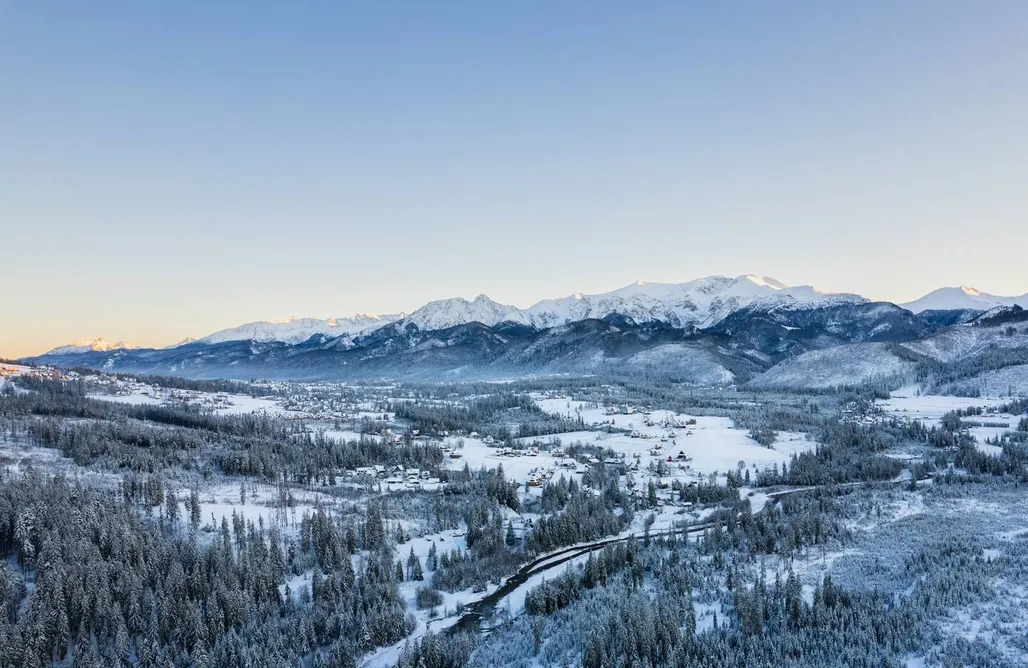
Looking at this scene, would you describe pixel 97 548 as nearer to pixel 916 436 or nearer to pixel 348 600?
pixel 348 600

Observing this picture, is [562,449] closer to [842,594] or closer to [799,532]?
[799,532]

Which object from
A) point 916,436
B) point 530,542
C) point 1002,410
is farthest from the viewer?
point 1002,410

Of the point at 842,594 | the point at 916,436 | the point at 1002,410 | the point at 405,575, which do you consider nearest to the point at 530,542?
the point at 405,575

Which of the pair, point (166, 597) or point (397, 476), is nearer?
point (166, 597)

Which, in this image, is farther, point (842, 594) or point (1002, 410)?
point (1002, 410)

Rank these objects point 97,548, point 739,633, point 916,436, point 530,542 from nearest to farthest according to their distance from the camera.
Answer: point 739,633 < point 97,548 < point 530,542 < point 916,436

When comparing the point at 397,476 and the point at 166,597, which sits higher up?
the point at 166,597

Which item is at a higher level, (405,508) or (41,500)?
(41,500)

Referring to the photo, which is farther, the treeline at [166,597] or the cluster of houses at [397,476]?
the cluster of houses at [397,476]

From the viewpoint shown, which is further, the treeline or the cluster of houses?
the cluster of houses
